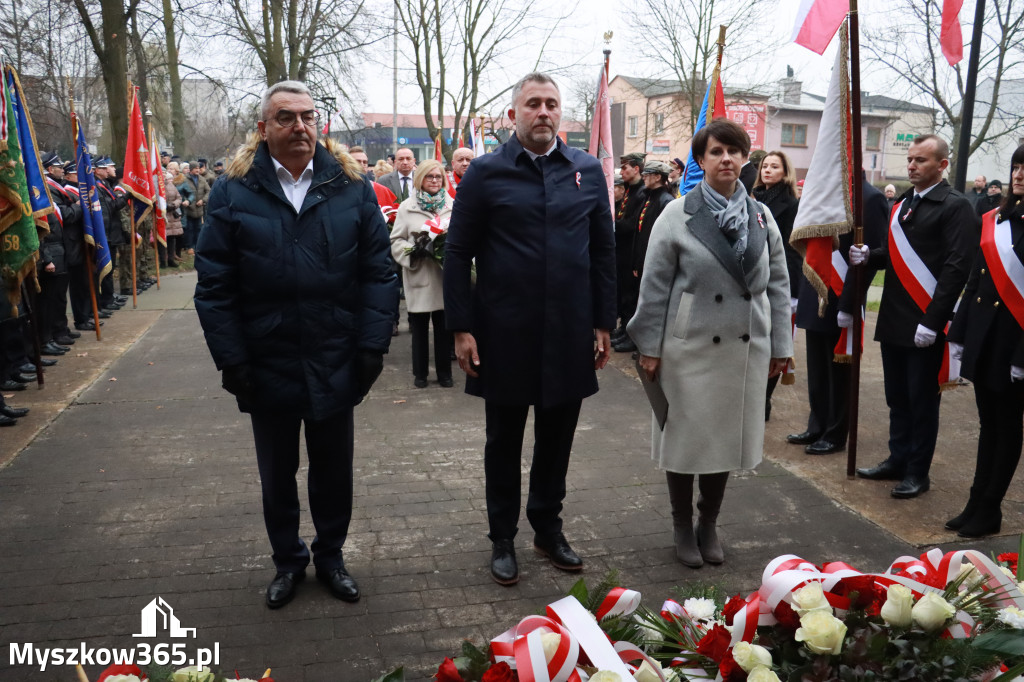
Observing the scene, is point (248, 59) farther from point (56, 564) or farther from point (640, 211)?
point (56, 564)

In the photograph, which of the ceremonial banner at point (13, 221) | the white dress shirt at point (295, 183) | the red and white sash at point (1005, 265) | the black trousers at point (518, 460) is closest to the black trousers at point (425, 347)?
the ceremonial banner at point (13, 221)

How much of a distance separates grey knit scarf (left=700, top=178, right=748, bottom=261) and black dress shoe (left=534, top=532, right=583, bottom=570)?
157 cm

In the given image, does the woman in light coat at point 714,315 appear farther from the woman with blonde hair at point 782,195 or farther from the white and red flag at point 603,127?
the white and red flag at point 603,127

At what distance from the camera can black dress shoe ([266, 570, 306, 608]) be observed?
366 cm

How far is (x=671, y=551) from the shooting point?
4.32m

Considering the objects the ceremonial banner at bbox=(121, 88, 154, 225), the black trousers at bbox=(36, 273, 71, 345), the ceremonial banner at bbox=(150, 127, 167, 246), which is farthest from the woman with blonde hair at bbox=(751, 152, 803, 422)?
the ceremonial banner at bbox=(150, 127, 167, 246)

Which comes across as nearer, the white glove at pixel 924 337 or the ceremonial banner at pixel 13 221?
the white glove at pixel 924 337

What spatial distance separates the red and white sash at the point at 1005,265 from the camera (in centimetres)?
420

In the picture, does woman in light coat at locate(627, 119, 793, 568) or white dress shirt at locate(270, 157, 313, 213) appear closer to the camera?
white dress shirt at locate(270, 157, 313, 213)

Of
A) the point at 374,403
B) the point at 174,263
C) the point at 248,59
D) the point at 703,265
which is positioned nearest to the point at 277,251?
the point at 703,265

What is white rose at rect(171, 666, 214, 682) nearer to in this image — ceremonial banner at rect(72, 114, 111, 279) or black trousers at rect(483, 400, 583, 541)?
black trousers at rect(483, 400, 583, 541)

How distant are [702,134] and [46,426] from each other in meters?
5.34

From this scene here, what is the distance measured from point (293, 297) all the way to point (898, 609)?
2.45 metres

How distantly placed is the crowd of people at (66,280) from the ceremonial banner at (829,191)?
4.38m
